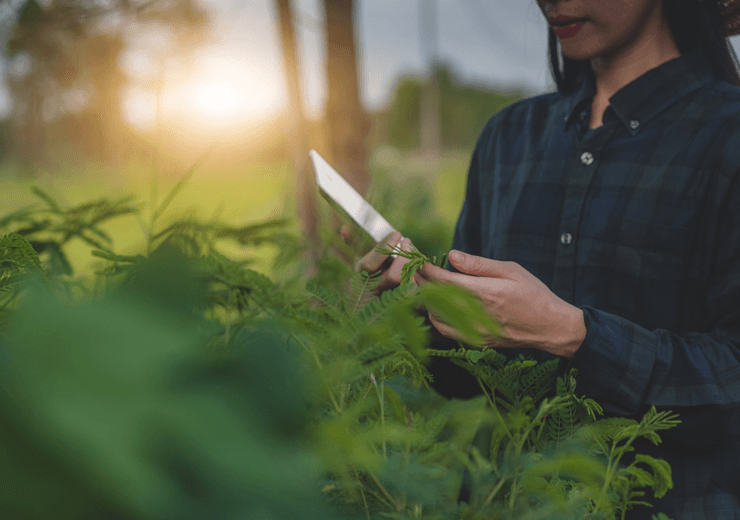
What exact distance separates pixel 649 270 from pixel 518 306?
1.69 feet

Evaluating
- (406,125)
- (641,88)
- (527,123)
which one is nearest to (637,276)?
(641,88)

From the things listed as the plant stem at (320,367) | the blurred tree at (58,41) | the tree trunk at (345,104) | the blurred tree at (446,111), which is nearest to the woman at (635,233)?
the plant stem at (320,367)

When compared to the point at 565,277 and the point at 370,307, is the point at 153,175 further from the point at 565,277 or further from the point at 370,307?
the point at 565,277

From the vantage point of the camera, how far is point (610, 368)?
786 mm

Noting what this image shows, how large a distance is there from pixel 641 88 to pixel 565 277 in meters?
0.48

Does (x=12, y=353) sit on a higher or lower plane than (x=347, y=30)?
lower

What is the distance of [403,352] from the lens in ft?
1.47

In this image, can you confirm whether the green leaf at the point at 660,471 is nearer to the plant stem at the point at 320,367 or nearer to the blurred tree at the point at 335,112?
the plant stem at the point at 320,367

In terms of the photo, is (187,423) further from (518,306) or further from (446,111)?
(446,111)

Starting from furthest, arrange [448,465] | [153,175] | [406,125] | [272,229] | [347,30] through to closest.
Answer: [406,125]
[347,30]
[272,229]
[153,175]
[448,465]

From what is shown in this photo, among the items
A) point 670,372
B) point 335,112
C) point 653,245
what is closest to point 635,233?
point 653,245

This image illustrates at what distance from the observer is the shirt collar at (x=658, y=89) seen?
116 centimetres

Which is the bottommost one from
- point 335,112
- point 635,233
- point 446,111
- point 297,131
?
point 446,111

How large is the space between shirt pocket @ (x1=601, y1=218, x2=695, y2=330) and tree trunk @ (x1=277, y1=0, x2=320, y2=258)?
7.47 feet
